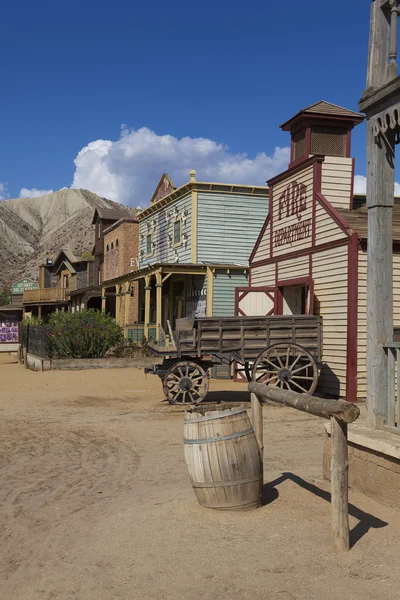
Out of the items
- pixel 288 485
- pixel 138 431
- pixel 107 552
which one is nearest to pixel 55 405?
pixel 138 431

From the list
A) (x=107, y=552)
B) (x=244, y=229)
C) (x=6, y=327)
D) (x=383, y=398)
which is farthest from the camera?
(x=6, y=327)

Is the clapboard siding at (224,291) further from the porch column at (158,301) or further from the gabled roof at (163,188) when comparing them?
the gabled roof at (163,188)

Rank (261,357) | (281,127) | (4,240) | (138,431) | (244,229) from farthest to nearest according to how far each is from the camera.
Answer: (4,240), (244,229), (281,127), (261,357), (138,431)

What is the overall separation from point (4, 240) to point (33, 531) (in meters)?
137

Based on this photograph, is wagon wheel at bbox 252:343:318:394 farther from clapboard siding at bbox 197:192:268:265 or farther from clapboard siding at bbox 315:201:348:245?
clapboard siding at bbox 197:192:268:265

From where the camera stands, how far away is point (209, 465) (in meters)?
5.48

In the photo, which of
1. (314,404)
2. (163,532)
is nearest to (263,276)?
(314,404)

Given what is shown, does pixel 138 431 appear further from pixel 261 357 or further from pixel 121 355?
pixel 121 355

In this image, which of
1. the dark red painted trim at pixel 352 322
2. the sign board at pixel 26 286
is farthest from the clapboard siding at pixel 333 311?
the sign board at pixel 26 286

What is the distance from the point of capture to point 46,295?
160 feet

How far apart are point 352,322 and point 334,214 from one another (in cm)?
255

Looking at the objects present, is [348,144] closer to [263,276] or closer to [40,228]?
[263,276]

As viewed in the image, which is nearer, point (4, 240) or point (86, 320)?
point (86, 320)

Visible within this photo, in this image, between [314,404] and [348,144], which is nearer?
[314,404]
